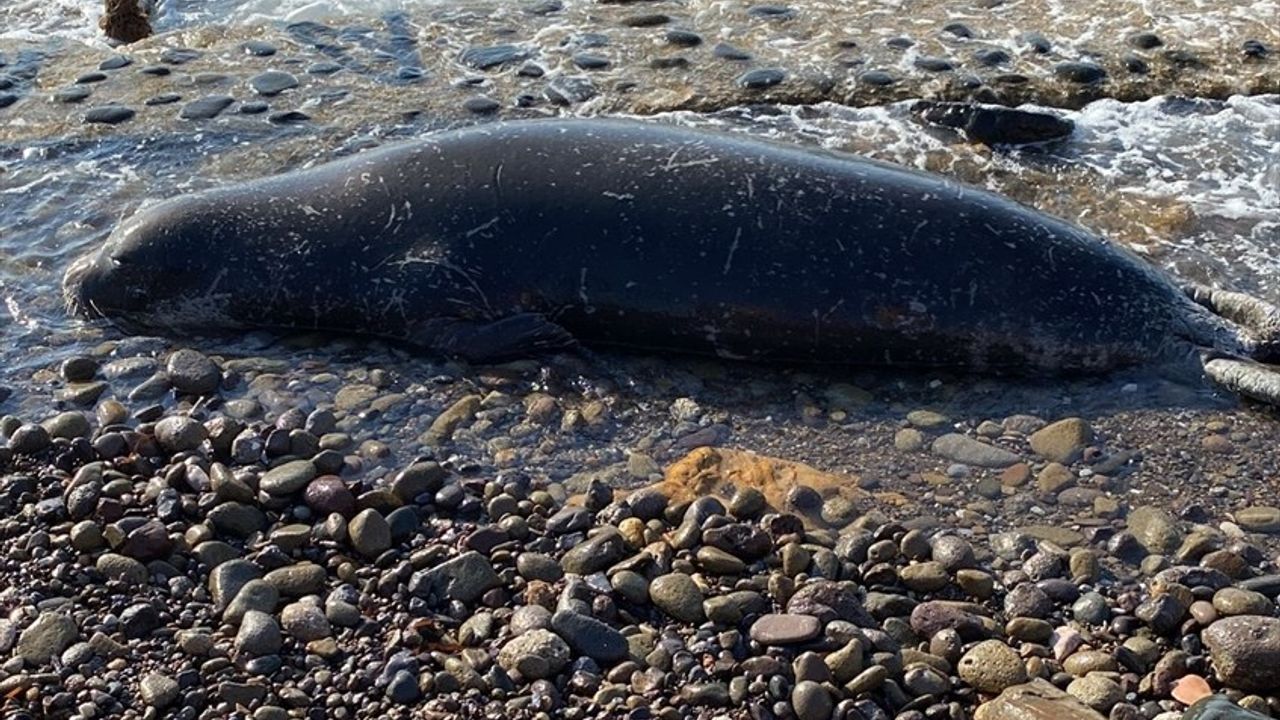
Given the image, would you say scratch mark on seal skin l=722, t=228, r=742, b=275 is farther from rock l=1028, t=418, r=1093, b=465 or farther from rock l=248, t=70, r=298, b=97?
rock l=248, t=70, r=298, b=97

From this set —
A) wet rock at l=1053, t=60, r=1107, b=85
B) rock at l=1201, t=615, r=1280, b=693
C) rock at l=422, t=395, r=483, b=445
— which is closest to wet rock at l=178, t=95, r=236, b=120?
rock at l=422, t=395, r=483, b=445

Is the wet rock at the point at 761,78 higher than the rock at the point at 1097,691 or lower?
higher

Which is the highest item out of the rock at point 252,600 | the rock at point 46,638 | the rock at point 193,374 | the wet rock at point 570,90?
the wet rock at point 570,90

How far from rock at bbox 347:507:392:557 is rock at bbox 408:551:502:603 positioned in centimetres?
24

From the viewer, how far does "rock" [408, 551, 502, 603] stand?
4750 mm

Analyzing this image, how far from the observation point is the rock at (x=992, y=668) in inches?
167

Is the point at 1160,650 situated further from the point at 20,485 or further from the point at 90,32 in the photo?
the point at 90,32

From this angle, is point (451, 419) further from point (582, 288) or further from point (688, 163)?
point (688, 163)

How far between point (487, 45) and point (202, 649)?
6.51m

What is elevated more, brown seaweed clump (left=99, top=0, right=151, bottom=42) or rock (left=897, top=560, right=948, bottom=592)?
brown seaweed clump (left=99, top=0, right=151, bottom=42)

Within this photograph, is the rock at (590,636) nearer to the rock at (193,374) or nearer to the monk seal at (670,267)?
the monk seal at (670,267)

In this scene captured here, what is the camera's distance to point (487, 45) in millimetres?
10234

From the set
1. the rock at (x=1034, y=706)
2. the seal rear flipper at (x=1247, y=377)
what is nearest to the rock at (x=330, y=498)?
the rock at (x=1034, y=706)

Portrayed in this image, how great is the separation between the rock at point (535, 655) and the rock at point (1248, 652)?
188 cm
